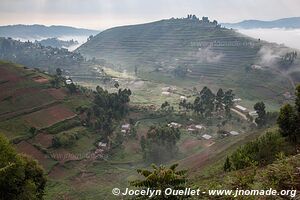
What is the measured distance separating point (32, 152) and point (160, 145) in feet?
112

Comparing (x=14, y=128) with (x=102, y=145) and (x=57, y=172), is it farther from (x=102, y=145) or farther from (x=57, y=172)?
(x=102, y=145)

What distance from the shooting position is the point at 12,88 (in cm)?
12275

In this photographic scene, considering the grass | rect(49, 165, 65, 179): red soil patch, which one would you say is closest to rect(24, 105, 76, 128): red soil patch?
the grass

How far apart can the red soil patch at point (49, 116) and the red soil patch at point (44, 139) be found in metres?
4.93

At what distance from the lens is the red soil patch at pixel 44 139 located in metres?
94.1

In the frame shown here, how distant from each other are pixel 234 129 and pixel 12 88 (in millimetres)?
78755

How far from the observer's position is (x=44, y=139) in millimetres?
96625

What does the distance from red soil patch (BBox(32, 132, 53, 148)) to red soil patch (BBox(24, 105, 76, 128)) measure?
16.2 ft

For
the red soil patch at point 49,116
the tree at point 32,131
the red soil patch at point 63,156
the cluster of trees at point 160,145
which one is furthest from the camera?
the red soil patch at point 49,116

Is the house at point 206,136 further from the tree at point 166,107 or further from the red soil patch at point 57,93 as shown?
the red soil patch at point 57,93

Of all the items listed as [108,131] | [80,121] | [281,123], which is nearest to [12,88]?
[80,121]

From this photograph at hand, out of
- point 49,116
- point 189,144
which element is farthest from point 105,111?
point 189,144

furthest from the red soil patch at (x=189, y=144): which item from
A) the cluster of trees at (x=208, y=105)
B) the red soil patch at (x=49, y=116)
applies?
the red soil patch at (x=49, y=116)

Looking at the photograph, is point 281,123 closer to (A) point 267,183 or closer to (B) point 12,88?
(A) point 267,183
